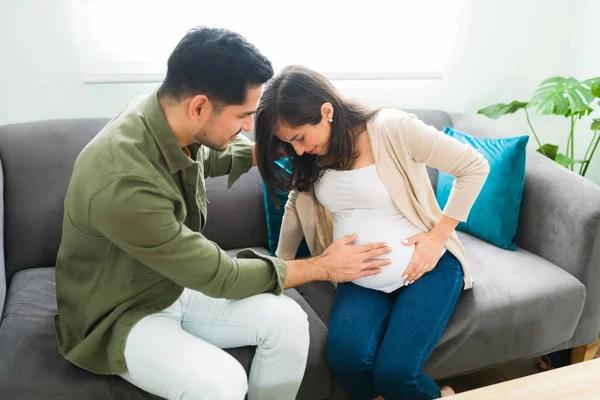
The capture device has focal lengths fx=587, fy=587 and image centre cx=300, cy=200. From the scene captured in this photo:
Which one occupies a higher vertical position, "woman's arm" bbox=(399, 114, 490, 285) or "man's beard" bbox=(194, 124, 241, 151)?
"man's beard" bbox=(194, 124, 241, 151)

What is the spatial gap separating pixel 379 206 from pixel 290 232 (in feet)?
1.01

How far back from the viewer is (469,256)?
192cm

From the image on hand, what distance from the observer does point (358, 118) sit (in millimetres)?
1610

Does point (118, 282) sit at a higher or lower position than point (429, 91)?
lower

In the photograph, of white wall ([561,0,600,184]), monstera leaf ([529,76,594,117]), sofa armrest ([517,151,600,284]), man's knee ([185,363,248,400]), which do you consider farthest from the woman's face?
white wall ([561,0,600,184])

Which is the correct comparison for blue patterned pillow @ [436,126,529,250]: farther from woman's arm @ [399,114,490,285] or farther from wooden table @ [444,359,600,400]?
wooden table @ [444,359,600,400]

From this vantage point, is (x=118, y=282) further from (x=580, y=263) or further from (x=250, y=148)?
(x=580, y=263)

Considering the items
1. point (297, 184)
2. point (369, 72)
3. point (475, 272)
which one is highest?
point (369, 72)

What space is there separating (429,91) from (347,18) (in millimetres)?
505

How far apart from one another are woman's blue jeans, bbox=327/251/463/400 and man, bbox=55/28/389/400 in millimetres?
136

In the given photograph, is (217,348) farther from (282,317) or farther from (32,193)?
(32,193)

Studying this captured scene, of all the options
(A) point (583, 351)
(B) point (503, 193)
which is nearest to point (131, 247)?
(B) point (503, 193)

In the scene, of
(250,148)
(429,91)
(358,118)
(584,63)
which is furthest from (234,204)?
(584,63)

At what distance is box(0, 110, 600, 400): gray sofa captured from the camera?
161 cm
